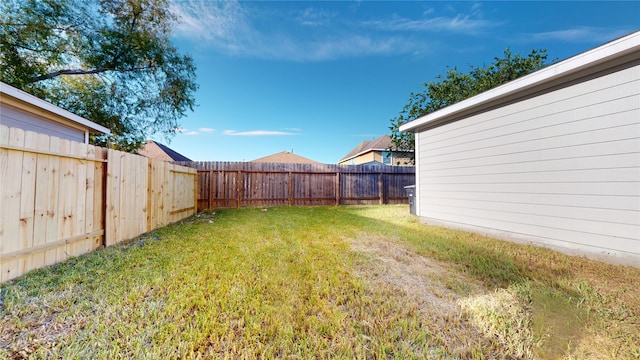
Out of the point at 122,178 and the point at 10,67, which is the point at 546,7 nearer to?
the point at 122,178

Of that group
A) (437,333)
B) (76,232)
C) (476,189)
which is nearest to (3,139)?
(76,232)

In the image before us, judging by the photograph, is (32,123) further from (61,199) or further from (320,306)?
(320,306)

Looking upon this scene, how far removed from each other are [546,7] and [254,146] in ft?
62.9

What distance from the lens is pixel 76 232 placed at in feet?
8.97

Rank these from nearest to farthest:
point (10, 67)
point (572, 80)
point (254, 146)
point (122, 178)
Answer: point (572, 80), point (122, 178), point (10, 67), point (254, 146)

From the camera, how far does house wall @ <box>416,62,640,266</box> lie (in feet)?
8.75

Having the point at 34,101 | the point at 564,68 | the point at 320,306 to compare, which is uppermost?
the point at 564,68

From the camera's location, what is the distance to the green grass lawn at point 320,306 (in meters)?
1.30

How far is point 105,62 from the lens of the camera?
8.50m

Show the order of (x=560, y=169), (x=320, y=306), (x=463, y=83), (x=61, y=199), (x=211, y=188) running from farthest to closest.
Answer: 1. (x=463, y=83)
2. (x=211, y=188)
3. (x=560, y=169)
4. (x=61, y=199)
5. (x=320, y=306)

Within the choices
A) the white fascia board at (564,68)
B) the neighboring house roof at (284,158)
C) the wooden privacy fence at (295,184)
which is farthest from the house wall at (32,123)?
the neighboring house roof at (284,158)

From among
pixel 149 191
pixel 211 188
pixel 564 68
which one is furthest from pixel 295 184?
pixel 564 68

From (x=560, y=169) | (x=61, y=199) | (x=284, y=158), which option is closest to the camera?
(x=61, y=199)

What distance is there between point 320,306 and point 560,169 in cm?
410
